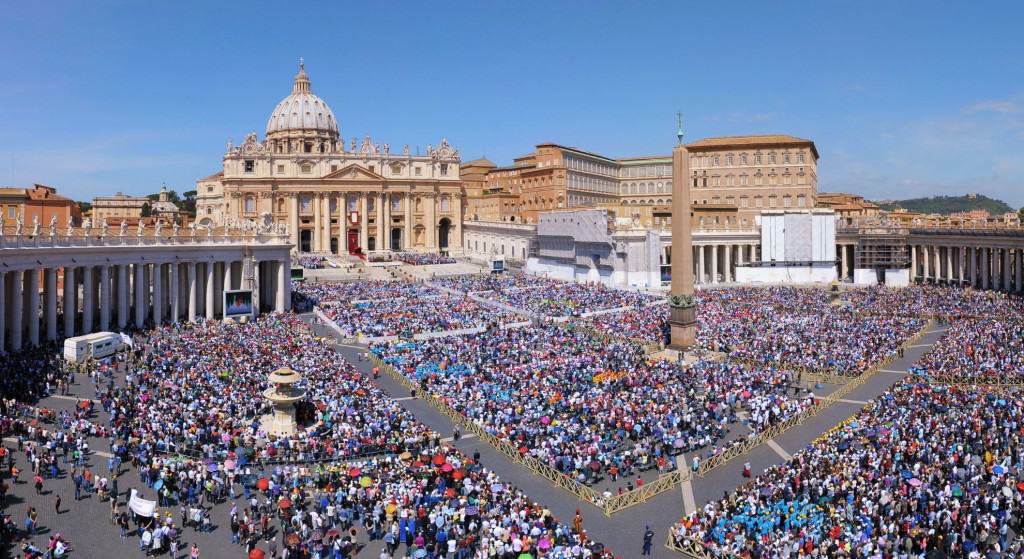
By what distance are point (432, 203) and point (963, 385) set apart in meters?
91.0

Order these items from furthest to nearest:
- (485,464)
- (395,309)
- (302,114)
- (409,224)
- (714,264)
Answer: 1. (302,114)
2. (409,224)
3. (714,264)
4. (395,309)
5. (485,464)

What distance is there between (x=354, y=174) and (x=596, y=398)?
88.1m

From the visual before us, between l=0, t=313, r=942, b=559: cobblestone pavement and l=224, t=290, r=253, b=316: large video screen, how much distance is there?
22.2m

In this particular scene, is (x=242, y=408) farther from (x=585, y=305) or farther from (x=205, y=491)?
(x=585, y=305)

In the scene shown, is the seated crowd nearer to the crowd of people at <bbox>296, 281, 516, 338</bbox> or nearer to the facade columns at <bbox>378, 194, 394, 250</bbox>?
the crowd of people at <bbox>296, 281, 516, 338</bbox>

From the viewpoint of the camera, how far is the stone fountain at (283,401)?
2495 cm

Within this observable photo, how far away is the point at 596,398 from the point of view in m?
28.3

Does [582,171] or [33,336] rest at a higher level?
[582,171]

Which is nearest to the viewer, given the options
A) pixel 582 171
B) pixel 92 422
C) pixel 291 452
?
pixel 291 452

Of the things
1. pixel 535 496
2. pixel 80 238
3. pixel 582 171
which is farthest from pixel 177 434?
A: pixel 582 171

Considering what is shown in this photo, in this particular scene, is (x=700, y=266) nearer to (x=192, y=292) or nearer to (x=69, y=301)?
(x=192, y=292)

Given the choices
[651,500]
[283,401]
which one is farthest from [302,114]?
[651,500]

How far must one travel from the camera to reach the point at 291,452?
23.0 m

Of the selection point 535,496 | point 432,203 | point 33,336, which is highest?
point 432,203
